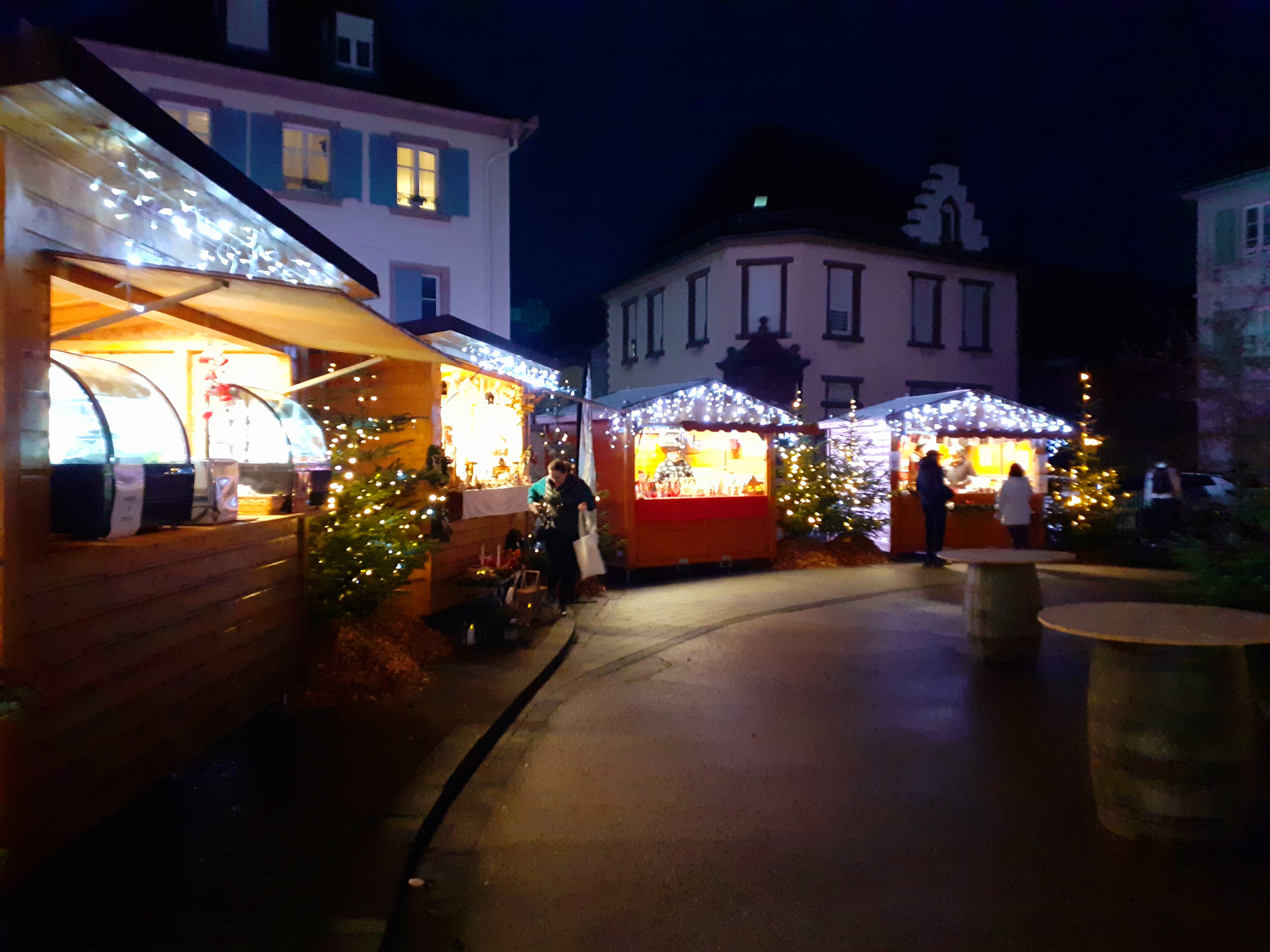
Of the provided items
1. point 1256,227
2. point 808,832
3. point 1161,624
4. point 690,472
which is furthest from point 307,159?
point 1256,227

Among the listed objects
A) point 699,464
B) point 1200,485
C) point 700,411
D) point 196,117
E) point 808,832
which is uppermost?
point 196,117

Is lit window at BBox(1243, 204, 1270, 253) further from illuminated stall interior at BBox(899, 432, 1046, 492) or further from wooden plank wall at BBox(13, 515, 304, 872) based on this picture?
wooden plank wall at BBox(13, 515, 304, 872)

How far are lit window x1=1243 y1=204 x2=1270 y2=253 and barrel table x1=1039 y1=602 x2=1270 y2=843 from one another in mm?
27675

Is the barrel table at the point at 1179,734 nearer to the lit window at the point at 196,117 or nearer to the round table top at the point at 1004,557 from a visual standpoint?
the round table top at the point at 1004,557

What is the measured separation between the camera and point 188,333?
7.32m

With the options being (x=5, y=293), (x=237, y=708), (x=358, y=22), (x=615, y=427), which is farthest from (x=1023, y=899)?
(x=358, y=22)

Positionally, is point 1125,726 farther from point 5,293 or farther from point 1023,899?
point 5,293

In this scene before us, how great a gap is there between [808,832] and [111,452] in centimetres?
392

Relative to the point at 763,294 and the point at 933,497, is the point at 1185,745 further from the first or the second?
the point at 763,294

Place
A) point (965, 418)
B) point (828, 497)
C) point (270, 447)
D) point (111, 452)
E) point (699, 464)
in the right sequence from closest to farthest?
point (111, 452), point (270, 447), point (699, 464), point (828, 497), point (965, 418)

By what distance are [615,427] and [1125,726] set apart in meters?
10.9

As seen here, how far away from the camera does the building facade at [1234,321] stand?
969 cm

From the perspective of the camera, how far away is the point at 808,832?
4.80 m

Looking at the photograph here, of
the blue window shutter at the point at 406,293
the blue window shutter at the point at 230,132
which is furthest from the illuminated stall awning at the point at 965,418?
the blue window shutter at the point at 230,132
